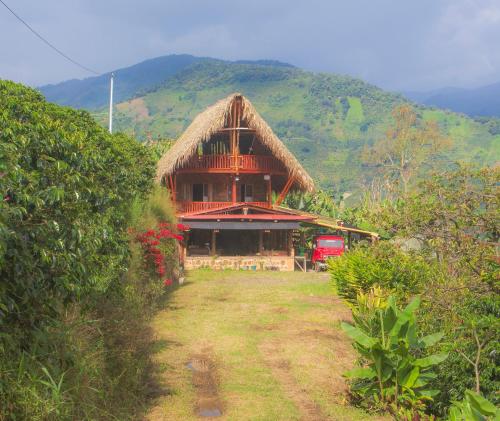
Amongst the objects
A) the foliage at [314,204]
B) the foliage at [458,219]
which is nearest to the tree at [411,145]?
the foliage at [314,204]

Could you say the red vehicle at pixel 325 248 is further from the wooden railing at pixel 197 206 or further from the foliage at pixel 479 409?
the foliage at pixel 479 409

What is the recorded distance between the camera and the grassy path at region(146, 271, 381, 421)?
8.85 meters

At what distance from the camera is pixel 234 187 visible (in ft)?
105

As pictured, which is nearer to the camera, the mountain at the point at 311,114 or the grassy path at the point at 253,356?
the grassy path at the point at 253,356

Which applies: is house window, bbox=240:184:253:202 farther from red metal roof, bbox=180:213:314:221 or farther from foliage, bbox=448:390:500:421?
foliage, bbox=448:390:500:421

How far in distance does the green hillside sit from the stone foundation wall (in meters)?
69.3

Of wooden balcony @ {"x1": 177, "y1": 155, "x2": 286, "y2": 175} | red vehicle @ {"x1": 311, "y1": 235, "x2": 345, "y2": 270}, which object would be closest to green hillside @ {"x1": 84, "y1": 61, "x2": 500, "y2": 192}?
wooden balcony @ {"x1": 177, "y1": 155, "x2": 286, "y2": 175}

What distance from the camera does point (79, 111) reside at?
17.4 meters

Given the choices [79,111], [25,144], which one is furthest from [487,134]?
[25,144]

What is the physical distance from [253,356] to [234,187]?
2084cm

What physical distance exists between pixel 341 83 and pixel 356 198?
79059 mm

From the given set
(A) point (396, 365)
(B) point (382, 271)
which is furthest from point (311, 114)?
(A) point (396, 365)

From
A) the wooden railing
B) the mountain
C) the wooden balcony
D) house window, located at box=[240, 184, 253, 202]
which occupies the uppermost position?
the mountain

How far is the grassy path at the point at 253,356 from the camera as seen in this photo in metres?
8.85
